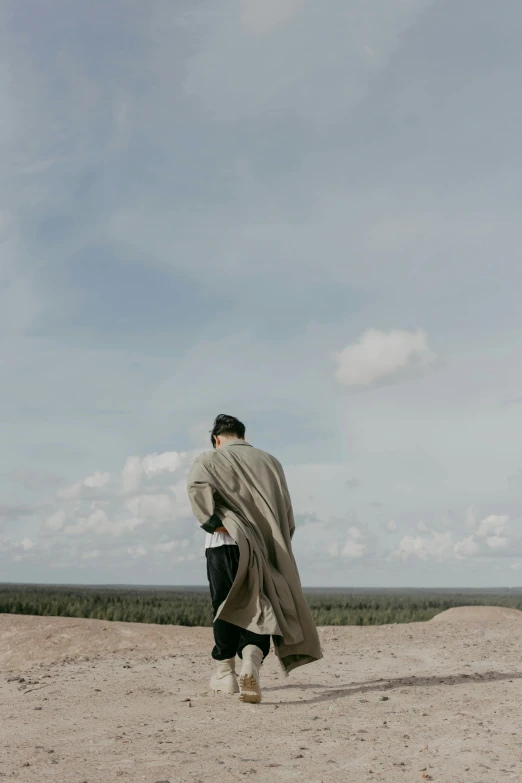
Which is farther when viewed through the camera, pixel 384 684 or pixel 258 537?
pixel 384 684

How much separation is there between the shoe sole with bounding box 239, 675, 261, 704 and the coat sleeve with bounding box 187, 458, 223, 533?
1175 millimetres

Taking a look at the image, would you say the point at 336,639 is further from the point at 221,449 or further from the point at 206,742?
the point at 206,742

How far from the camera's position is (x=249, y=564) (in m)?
6.08

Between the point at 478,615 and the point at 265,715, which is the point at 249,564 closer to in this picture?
the point at 265,715

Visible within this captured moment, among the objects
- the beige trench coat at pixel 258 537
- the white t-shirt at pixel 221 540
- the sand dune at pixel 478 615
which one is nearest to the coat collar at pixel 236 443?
the beige trench coat at pixel 258 537

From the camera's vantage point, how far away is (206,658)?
907 centimetres

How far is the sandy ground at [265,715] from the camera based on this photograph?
13.6 feet

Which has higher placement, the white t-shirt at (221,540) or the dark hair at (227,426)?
the dark hair at (227,426)

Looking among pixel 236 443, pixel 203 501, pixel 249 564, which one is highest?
pixel 236 443

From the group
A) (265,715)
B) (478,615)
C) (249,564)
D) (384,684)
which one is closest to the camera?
(265,715)

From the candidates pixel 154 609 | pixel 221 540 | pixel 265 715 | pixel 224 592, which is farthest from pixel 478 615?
pixel 154 609

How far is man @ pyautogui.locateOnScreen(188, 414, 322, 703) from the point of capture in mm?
6008

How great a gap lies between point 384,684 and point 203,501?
2.59m

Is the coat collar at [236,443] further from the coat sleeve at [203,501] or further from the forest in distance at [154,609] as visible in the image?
the forest in distance at [154,609]
